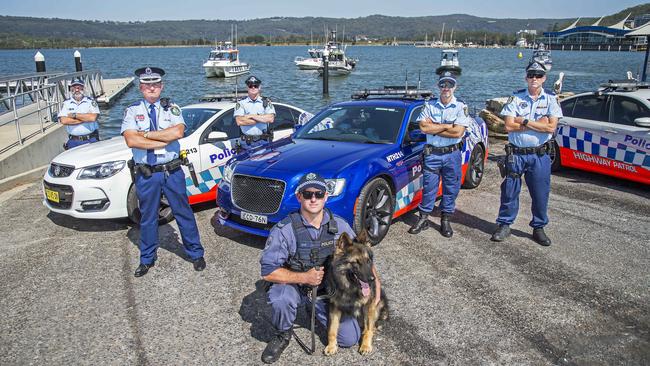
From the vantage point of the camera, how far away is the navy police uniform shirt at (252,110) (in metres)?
6.76

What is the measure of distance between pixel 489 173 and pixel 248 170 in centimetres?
503

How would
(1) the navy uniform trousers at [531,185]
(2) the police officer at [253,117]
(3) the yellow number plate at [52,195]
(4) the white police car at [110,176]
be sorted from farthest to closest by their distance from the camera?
(2) the police officer at [253,117]
(3) the yellow number plate at [52,195]
(4) the white police car at [110,176]
(1) the navy uniform trousers at [531,185]

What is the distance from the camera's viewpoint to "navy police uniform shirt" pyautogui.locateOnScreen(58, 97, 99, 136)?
23.7 ft

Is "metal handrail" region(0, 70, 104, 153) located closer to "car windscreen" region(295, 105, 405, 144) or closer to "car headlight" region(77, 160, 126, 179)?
"car headlight" region(77, 160, 126, 179)

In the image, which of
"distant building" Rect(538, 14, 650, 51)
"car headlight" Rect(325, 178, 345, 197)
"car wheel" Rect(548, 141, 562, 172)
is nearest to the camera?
"car headlight" Rect(325, 178, 345, 197)

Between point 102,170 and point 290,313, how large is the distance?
3465 millimetres

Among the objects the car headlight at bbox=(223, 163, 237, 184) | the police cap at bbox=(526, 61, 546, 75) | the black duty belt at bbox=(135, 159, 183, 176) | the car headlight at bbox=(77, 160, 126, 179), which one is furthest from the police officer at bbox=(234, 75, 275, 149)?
the police cap at bbox=(526, 61, 546, 75)

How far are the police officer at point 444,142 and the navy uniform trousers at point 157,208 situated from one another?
2494 millimetres

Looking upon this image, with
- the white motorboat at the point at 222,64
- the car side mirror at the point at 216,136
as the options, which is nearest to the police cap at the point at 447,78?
the car side mirror at the point at 216,136

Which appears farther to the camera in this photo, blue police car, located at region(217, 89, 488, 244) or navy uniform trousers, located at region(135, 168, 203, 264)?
blue police car, located at region(217, 89, 488, 244)

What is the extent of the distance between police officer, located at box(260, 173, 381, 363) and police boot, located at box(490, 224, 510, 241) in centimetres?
260

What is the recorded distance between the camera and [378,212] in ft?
17.1

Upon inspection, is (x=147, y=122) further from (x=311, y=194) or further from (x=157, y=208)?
(x=311, y=194)

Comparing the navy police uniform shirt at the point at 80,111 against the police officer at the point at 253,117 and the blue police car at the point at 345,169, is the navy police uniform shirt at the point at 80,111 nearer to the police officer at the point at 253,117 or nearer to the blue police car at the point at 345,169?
the police officer at the point at 253,117
